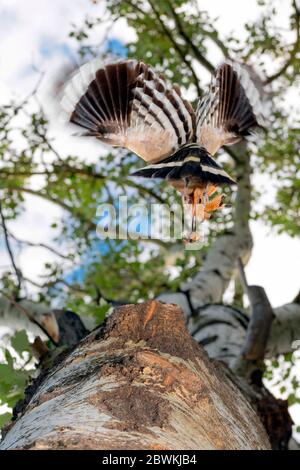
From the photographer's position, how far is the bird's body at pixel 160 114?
3.06 metres

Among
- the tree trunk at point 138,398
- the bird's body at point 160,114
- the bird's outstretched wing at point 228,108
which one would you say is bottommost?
the tree trunk at point 138,398

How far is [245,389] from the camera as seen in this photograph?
10.2ft

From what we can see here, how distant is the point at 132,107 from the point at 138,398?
74.0 inches

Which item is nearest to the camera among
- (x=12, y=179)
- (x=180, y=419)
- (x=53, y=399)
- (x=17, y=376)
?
(x=180, y=419)

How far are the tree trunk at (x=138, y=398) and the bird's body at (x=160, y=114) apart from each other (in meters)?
0.95

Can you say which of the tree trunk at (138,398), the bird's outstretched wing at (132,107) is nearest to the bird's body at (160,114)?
the bird's outstretched wing at (132,107)

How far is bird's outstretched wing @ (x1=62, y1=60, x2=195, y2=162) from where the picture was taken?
3172 mm

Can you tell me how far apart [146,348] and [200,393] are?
0.24 m

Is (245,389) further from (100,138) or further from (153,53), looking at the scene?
(153,53)

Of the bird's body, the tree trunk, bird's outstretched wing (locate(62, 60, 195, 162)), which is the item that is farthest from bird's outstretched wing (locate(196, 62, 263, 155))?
the tree trunk

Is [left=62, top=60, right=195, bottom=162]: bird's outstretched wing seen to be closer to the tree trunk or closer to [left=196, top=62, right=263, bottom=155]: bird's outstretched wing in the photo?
[left=196, top=62, right=263, bottom=155]: bird's outstretched wing

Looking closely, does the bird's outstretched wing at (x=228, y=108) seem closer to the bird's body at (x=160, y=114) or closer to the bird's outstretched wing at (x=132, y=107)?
the bird's body at (x=160, y=114)

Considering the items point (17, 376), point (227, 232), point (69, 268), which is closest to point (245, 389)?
point (17, 376)

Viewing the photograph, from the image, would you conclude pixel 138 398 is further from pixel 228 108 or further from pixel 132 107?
pixel 228 108
